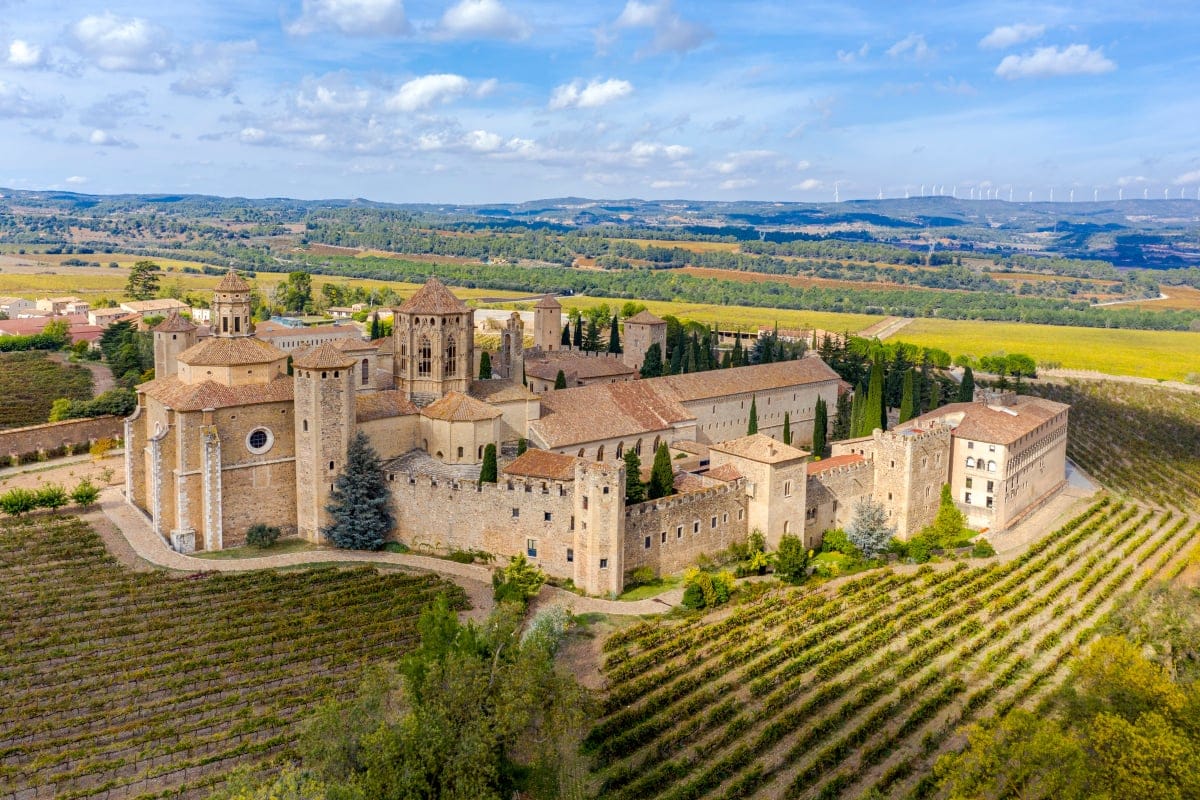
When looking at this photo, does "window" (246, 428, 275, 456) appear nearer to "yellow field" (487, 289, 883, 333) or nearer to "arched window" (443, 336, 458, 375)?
"arched window" (443, 336, 458, 375)

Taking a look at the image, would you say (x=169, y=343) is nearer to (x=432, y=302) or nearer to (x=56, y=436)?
(x=56, y=436)

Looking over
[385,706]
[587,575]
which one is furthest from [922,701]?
[385,706]

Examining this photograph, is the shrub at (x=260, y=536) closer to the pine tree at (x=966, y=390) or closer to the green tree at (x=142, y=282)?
the pine tree at (x=966, y=390)

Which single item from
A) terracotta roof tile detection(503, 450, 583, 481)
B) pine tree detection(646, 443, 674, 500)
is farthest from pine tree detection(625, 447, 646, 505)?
terracotta roof tile detection(503, 450, 583, 481)

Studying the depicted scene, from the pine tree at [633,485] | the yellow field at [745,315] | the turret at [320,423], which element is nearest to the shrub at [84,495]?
the turret at [320,423]

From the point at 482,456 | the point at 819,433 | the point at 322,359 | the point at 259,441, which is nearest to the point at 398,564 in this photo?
the point at 482,456

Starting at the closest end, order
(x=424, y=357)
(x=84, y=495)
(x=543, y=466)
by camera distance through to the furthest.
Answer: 1. (x=543, y=466)
2. (x=84, y=495)
3. (x=424, y=357)
